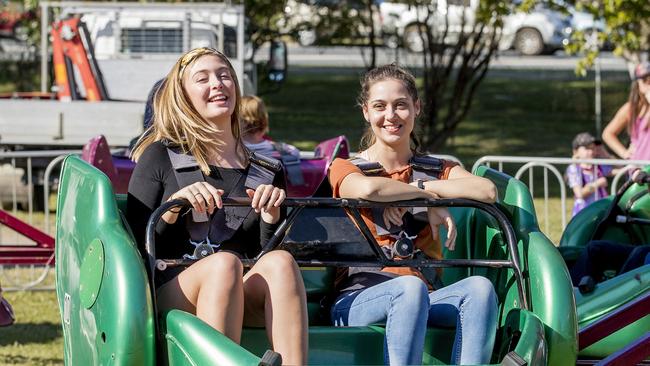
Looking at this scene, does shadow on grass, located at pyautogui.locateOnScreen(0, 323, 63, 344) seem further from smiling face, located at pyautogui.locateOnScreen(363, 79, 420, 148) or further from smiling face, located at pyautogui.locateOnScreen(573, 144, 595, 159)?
smiling face, located at pyautogui.locateOnScreen(573, 144, 595, 159)

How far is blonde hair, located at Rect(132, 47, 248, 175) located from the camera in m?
3.99

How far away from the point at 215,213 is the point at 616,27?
8.67 metres

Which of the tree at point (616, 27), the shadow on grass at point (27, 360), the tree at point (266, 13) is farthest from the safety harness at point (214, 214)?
the tree at point (266, 13)

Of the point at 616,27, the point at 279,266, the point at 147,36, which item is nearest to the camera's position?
the point at 279,266

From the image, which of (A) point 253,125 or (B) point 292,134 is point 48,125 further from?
(B) point 292,134

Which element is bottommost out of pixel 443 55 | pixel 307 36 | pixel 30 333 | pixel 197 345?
pixel 30 333

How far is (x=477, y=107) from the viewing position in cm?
2028

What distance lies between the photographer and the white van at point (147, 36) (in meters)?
11.6

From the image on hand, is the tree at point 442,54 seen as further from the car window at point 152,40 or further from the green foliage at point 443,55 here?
the car window at point 152,40

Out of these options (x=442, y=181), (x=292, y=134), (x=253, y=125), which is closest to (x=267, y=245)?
(x=442, y=181)

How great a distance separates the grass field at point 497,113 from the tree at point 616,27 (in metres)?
1.67

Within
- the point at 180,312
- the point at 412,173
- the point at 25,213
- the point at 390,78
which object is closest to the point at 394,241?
the point at 412,173

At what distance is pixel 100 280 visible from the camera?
3559 millimetres

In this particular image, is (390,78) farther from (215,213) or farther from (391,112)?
(215,213)
